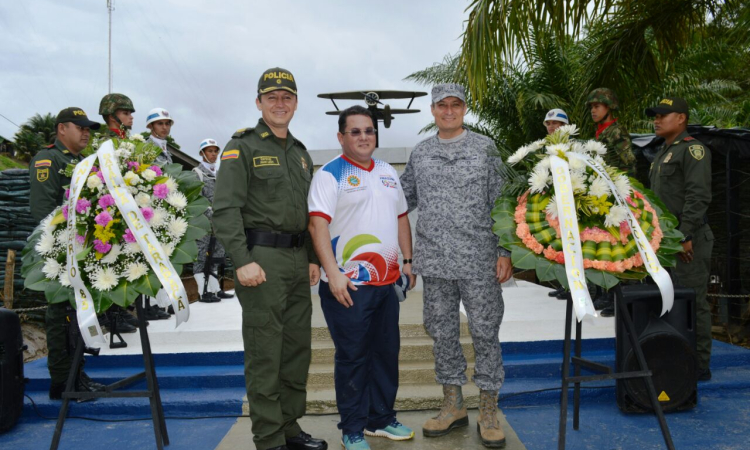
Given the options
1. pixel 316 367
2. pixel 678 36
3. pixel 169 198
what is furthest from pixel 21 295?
pixel 678 36

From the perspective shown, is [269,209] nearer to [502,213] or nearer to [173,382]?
[502,213]

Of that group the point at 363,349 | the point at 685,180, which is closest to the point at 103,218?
the point at 363,349

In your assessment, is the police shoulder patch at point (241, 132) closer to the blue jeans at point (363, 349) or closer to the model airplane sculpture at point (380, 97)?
the blue jeans at point (363, 349)

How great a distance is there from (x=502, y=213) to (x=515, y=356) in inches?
80.9

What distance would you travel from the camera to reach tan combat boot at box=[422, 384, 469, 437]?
139 inches

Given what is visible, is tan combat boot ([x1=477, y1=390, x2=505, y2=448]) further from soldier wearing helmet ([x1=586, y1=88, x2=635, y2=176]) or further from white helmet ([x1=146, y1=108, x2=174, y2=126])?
white helmet ([x1=146, y1=108, x2=174, y2=126])

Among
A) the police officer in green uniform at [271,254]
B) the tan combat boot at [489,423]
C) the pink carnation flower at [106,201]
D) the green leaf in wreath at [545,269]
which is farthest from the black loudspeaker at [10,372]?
the green leaf in wreath at [545,269]

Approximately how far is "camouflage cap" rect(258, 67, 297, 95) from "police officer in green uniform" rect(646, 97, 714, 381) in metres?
2.97

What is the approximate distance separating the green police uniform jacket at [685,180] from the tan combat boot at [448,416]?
212cm

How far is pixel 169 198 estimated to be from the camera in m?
3.15

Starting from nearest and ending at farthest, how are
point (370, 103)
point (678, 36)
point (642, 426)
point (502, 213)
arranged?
point (502, 213) → point (642, 426) → point (678, 36) → point (370, 103)

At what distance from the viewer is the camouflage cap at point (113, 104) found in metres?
5.07

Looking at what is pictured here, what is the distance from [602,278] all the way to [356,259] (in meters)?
1.28

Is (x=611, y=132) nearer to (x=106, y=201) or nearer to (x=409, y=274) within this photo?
(x=409, y=274)
